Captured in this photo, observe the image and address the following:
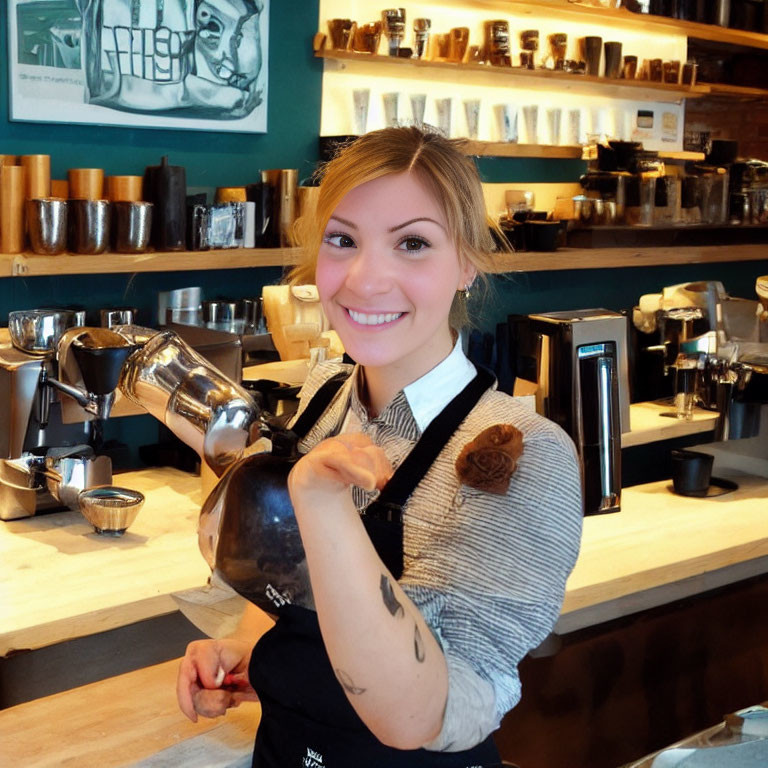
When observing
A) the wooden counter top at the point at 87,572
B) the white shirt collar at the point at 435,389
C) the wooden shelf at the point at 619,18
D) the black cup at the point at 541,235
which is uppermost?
the wooden shelf at the point at 619,18

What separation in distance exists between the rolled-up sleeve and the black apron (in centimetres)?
8

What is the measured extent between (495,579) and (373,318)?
0.37 m

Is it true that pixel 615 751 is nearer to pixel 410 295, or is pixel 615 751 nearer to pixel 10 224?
pixel 410 295

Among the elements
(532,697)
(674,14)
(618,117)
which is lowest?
(532,697)

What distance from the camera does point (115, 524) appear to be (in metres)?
2.28

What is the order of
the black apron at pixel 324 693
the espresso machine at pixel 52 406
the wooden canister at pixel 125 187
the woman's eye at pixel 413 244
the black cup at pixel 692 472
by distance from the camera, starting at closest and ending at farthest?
the black apron at pixel 324 693
the woman's eye at pixel 413 244
the espresso machine at pixel 52 406
the black cup at pixel 692 472
the wooden canister at pixel 125 187

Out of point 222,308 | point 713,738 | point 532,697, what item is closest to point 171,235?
point 222,308

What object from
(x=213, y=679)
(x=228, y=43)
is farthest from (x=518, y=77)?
(x=213, y=679)

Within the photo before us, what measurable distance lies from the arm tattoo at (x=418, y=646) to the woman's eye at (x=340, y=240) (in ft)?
1.80

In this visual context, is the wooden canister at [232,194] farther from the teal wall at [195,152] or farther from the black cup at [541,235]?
the black cup at [541,235]

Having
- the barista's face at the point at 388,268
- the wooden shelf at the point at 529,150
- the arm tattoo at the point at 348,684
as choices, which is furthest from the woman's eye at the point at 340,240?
the wooden shelf at the point at 529,150

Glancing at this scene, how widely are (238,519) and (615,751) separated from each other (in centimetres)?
147

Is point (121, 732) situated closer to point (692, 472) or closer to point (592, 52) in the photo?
point (692, 472)

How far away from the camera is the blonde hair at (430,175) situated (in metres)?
1.41
